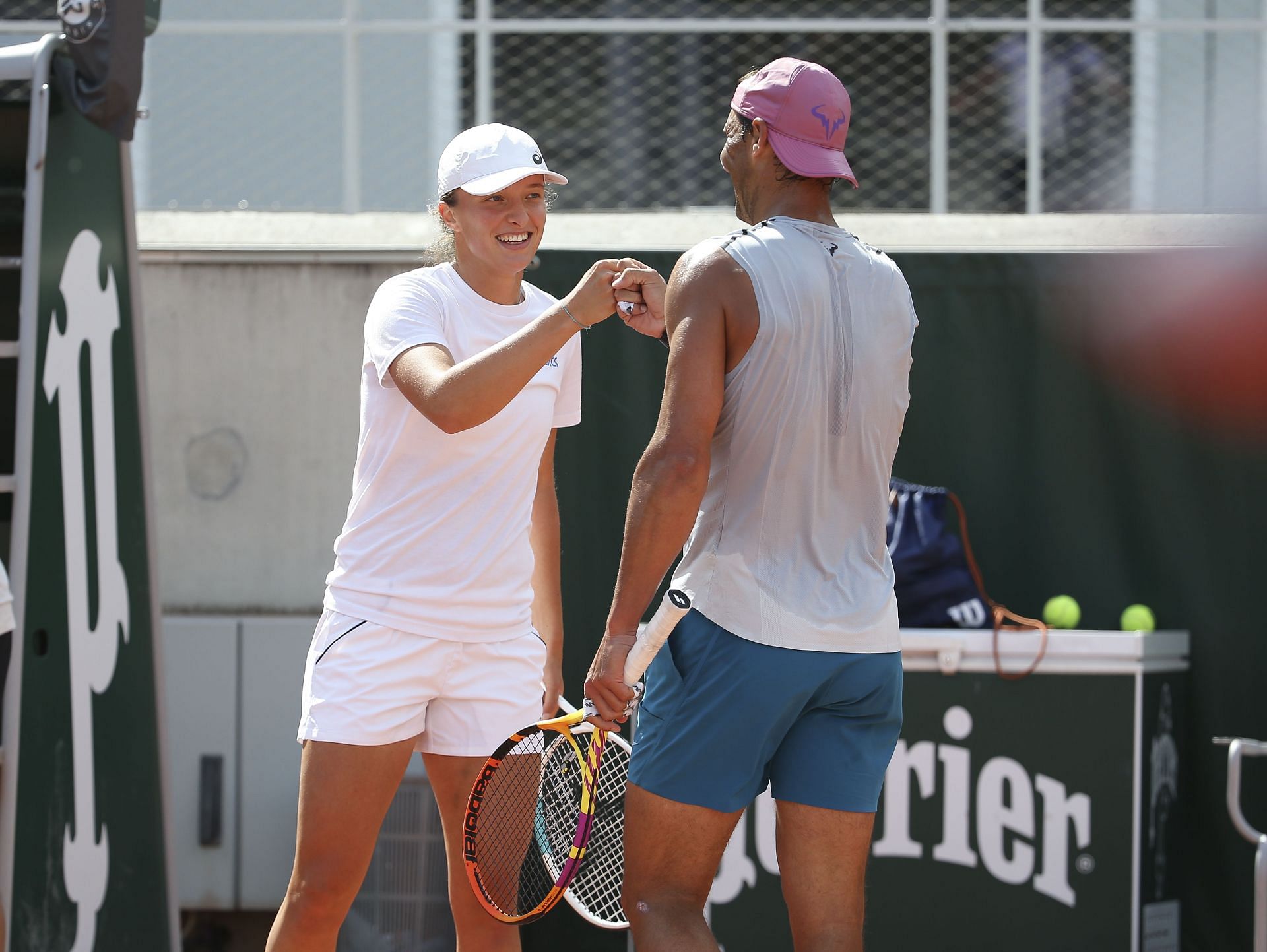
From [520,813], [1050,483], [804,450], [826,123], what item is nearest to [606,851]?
[520,813]

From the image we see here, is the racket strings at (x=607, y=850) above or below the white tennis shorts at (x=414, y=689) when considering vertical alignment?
below

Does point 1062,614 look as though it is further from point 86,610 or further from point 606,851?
point 86,610

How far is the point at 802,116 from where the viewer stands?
2.63 m

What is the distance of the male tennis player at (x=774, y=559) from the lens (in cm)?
253

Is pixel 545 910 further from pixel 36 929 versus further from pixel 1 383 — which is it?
pixel 1 383

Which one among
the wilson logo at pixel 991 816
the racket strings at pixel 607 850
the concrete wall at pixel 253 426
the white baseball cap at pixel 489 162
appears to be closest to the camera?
the white baseball cap at pixel 489 162

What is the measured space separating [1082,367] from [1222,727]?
1269mm

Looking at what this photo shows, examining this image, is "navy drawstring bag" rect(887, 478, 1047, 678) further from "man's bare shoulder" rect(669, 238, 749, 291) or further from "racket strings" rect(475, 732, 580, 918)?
"man's bare shoulder" rect(669, 238, 749, 291)

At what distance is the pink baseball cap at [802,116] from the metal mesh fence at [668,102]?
3.72m

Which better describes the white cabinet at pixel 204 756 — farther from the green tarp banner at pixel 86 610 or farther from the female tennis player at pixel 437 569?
the female tennis player at pixel 437 569

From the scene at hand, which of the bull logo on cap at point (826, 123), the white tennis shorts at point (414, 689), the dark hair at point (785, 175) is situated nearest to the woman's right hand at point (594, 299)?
the dark hair at point (785, 175)

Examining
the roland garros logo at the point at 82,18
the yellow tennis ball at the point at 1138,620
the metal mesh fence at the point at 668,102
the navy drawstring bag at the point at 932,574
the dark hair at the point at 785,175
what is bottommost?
the yellow tennis ball at the point at 1138,620

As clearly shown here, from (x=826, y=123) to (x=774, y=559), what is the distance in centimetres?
80

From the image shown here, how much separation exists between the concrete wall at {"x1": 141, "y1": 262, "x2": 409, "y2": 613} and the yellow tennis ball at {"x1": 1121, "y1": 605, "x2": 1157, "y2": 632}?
8.96ft
